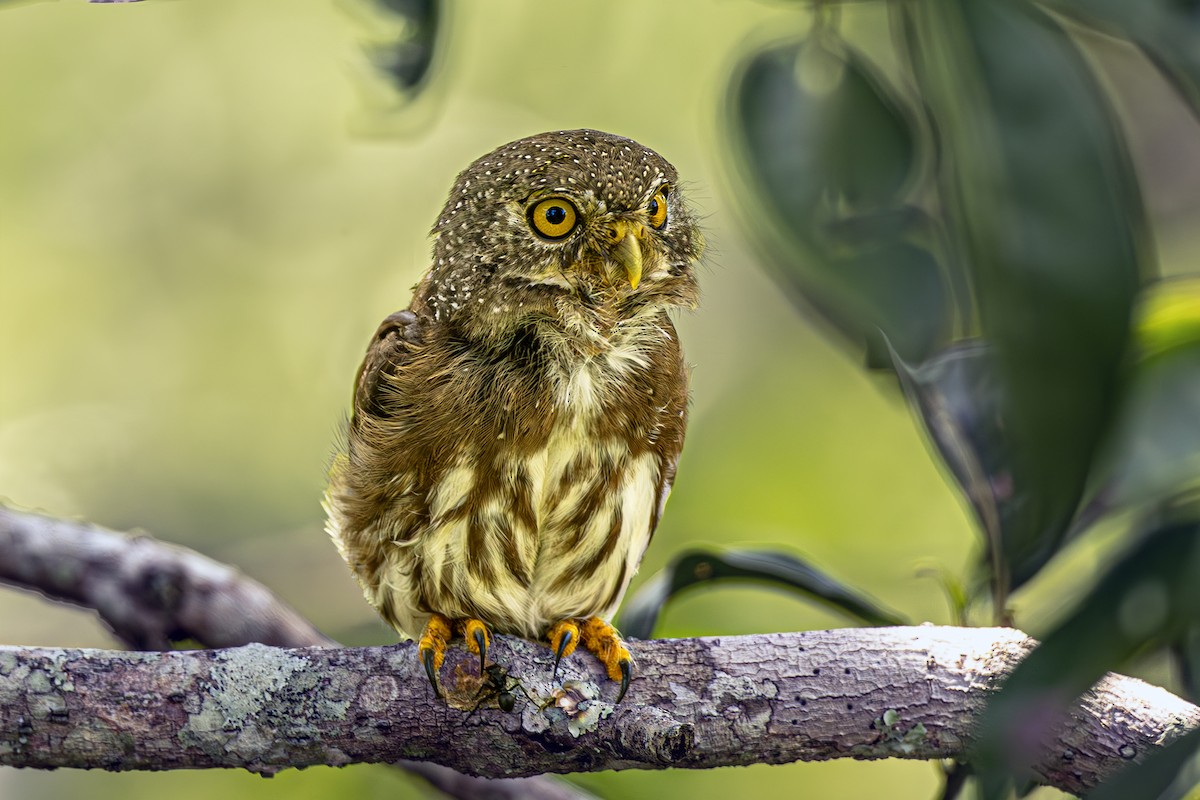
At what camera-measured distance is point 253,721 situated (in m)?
2.20

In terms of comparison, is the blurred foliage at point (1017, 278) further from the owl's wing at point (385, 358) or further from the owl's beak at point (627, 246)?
the owl's wing at point (385, 358)

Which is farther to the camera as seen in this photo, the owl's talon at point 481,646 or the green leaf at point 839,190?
the owl's talon at point 481,646

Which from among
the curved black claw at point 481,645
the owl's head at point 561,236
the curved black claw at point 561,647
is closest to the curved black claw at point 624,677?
the curved black claw at point 561,647

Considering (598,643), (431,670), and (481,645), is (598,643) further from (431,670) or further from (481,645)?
(431,670)

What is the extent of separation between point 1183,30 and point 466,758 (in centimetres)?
172

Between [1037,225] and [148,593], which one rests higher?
[148,593]

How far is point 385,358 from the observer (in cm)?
256

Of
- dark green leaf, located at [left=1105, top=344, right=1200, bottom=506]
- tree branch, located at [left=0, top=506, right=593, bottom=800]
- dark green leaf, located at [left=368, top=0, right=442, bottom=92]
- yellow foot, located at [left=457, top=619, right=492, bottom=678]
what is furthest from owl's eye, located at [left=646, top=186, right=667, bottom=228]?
tree branch, located at [left=0, top=506, right=593, bottom=800]

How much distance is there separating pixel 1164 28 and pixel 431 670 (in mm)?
1635

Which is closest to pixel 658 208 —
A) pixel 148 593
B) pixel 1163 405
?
pixel 1163 405

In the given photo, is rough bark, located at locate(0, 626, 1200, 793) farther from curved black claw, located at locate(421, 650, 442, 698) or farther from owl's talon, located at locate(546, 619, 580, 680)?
owl's talon, located at locate(546, 619, 580, 680)

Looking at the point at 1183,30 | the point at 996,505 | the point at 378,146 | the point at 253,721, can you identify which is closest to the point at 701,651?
the point at 996,505

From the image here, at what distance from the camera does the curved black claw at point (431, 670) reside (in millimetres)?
2275

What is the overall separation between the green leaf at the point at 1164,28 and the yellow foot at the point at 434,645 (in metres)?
1.58
